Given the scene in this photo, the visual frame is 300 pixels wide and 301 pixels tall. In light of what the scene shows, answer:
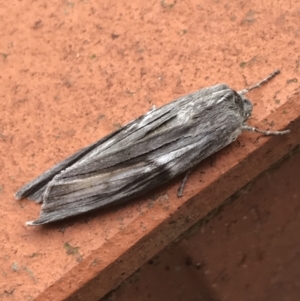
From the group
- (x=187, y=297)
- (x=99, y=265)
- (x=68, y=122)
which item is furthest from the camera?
(x=187, y=297)

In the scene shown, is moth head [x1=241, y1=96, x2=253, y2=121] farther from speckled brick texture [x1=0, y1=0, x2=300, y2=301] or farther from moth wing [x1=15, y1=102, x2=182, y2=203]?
moth wing [x1=15, y1=102, x2=182, y2=203]

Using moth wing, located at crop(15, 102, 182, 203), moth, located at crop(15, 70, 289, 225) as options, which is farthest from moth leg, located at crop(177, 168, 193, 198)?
moth wing, located at crop(15, 102, 182, 203)

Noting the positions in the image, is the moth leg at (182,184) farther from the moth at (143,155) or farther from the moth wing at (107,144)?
the moth wing at (107,144)

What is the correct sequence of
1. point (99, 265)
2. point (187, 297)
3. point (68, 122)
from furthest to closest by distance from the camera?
1. point (187, 297)
2. point (68, 122)
3. point (99, 265)

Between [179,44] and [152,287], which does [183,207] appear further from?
[179,44]

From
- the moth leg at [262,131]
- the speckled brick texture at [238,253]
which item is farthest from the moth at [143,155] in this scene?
the speckled brick texture at [238,253]

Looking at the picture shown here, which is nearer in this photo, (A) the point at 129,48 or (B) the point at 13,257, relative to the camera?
(B) the point at 13,257

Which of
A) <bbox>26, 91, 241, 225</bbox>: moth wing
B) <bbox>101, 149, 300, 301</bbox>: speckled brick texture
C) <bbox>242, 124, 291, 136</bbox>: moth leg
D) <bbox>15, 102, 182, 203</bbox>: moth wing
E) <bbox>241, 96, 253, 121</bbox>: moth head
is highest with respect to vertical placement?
<bbox>15, 102, 182, 203</bbox>: moth wing

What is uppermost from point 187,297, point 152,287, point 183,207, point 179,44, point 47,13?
point 47,13

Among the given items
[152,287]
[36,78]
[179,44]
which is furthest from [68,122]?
[152,287]
